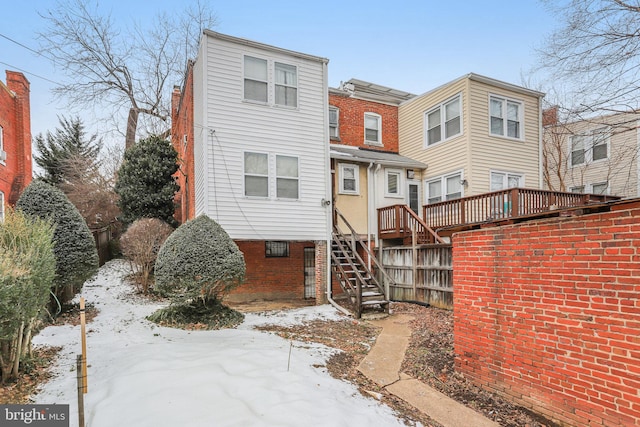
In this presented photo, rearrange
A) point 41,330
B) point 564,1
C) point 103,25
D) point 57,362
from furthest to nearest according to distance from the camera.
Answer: point 103,25 < point 564,1 < point 41,330 < point 57,362

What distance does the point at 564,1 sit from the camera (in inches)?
305

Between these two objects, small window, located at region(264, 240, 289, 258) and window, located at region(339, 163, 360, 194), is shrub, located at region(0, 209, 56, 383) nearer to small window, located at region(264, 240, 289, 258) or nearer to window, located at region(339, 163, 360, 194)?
small window, located at region(264, 240, 289, 258)

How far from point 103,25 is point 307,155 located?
1552cm

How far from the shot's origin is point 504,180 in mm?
13086

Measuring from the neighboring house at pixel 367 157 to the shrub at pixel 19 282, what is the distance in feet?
28.9

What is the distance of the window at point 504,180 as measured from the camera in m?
12.9

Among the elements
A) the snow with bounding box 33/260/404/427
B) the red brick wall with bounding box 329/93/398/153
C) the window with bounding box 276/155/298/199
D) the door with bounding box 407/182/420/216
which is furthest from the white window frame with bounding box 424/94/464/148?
the snow with bounding box 33/260/404/427

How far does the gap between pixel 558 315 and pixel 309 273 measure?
28.7ft

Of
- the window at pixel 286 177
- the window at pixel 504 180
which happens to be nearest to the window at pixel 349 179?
the window at pixel 286 177

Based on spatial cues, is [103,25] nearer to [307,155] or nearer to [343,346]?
[307,155]

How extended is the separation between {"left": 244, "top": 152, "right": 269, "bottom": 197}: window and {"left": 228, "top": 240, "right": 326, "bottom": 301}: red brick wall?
1.92m

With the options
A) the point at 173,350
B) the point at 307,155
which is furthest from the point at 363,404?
the point at 307,155

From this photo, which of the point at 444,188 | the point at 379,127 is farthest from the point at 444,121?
the point at 379,127

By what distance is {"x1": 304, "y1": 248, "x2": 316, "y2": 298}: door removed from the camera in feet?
38.9
